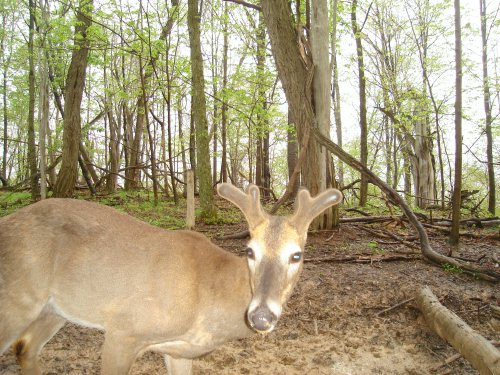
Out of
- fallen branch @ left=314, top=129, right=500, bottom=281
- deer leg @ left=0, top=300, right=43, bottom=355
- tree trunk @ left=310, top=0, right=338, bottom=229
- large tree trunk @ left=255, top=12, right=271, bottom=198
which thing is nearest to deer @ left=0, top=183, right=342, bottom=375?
deer leg @ left=0, top=300, right=43, bottom=355

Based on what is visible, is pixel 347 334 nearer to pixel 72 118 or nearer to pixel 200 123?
pixel 200 123

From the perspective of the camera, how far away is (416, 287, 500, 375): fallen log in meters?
3.47

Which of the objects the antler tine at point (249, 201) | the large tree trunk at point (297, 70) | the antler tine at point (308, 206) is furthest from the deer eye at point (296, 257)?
the large tree trunk at point (297, 70)

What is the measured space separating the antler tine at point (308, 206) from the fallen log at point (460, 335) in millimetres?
1993

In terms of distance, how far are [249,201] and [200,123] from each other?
7469 millimetres

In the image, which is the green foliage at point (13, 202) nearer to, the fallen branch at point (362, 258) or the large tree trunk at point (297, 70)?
the large tree trunk at point (297, 70)

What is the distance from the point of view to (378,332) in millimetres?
4914

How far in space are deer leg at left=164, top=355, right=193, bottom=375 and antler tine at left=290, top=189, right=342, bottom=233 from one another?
1.81m

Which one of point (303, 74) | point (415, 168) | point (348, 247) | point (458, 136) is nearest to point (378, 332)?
point (348, 247)

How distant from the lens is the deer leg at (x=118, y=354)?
315 cm

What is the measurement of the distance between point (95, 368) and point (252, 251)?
8.24 ft

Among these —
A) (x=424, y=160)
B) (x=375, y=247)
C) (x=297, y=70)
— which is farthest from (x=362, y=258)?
(x=424, y=160)

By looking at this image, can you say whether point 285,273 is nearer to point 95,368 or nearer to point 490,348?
point 490,348

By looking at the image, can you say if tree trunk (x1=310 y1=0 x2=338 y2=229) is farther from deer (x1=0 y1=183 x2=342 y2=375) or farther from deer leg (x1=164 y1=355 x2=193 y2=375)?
deer leg (x1=164 y1=355 x2=193 y2=375)
